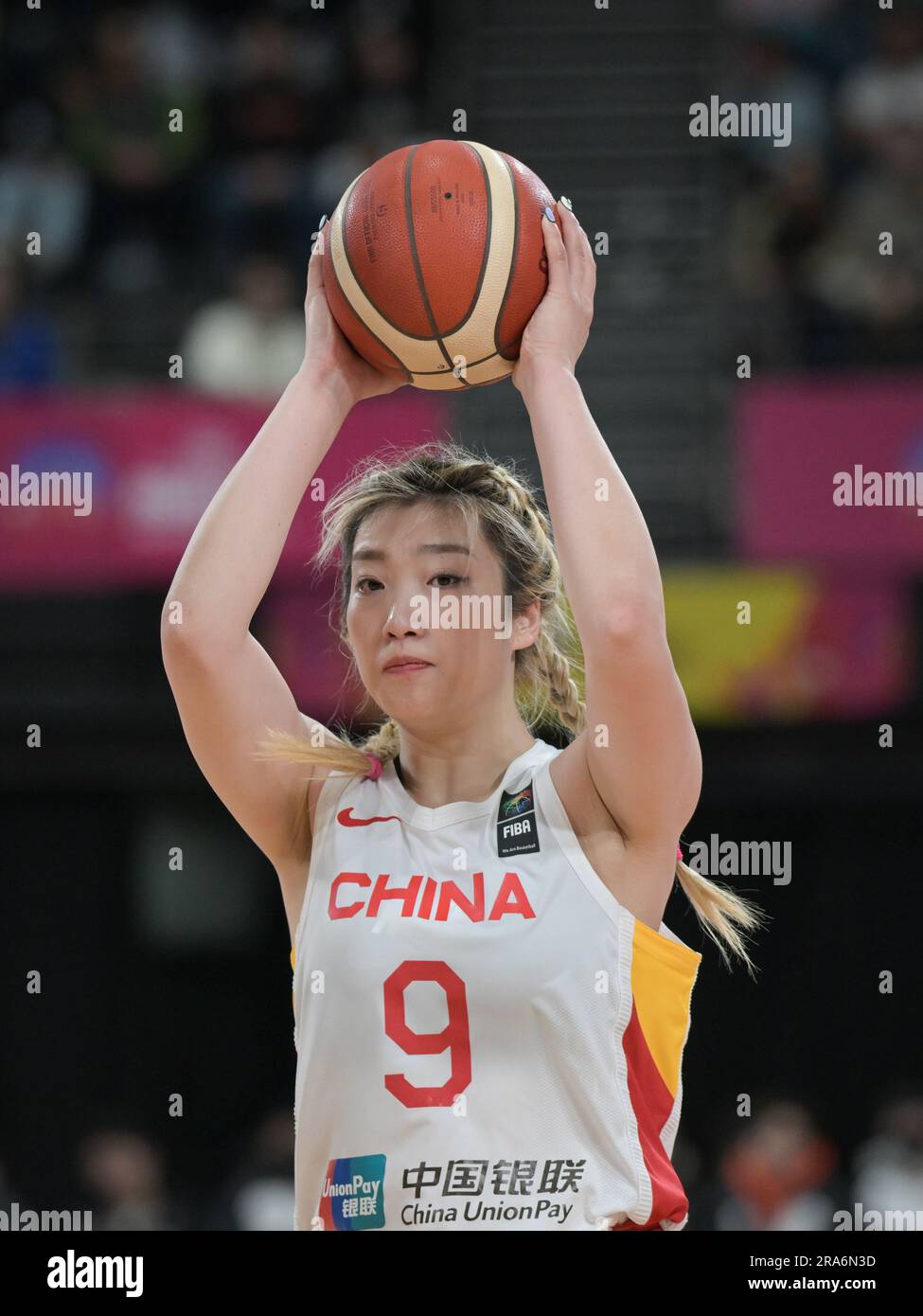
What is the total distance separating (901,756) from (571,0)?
395 centimetres

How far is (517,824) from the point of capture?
8.00 ft

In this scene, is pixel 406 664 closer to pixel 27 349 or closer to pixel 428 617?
pixel 428 617

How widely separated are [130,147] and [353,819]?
20.9 feet

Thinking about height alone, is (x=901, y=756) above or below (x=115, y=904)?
above

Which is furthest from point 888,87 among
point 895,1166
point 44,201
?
point 895,1166

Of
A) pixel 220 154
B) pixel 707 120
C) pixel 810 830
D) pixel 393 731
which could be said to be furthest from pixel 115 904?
pixel 393 731

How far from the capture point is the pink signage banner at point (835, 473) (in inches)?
258

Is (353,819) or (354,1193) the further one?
(353,819)

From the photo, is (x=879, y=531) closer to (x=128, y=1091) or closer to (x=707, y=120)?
(x=707, y=120)

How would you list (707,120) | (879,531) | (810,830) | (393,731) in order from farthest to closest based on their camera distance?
1. (707,120)
2. (810,830)
3. (879,531)
4. (393,731)

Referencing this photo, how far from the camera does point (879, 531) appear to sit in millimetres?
6555

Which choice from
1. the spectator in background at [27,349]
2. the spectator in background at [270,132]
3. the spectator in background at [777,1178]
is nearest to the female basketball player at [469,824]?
the spectator in background at [777,1178]

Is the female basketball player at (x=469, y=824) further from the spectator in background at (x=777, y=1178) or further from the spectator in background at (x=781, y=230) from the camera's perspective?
Result: the spectator in background at (x=781, y=230)
